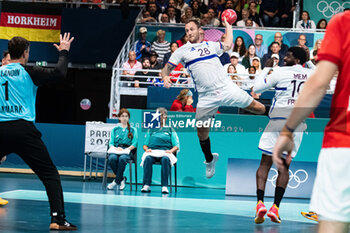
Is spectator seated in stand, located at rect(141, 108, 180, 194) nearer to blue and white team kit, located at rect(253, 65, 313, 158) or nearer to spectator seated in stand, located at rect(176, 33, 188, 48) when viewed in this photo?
spectator seated in stand, located at rect(176, 33, 188, 48)

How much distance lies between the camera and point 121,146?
12992mm

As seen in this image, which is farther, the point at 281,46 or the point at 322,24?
the point at 322,24

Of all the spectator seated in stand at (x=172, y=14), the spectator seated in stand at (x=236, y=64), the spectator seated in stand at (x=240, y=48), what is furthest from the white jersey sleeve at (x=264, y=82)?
the spectator seated in stand at (x=172, y=14)

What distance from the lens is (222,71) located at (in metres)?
8.50

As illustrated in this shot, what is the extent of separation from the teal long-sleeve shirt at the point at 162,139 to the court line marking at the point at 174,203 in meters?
1.56

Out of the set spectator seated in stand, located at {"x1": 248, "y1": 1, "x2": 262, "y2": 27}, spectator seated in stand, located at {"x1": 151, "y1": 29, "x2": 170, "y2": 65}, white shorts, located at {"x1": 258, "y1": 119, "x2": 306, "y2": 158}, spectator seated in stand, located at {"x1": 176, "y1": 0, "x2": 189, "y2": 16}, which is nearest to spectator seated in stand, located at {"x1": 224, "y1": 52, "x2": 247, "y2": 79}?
spectator seated in stand, located at {"x1": 151, "y1": 29, "x2": 170, "y2": 65}

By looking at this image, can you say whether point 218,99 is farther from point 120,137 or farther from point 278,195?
point 120,137

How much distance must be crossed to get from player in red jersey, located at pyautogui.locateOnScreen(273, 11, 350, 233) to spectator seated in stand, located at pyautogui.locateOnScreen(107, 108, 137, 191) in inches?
381

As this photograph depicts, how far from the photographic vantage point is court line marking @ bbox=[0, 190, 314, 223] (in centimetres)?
972

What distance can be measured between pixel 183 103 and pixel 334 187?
1036cm

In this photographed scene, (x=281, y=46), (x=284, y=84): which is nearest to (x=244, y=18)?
(x=281, y=46)

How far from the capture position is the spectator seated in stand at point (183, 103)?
43.2ft

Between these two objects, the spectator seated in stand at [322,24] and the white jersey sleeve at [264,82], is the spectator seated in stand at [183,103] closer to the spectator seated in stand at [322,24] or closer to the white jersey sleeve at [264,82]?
the white jersey sleeve at [264,82]

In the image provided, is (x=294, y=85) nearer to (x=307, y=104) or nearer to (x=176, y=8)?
(x=307, y=104)
